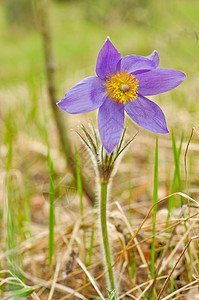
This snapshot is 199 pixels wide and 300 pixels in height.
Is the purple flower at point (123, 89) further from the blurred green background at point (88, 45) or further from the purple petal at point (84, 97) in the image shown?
the blurred green background at point (88, 45)

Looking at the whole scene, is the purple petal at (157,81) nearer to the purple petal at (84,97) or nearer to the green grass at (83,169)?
the purple petal at (84,97)

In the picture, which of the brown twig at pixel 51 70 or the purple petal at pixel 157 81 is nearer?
the purple petal at pixel 157 81

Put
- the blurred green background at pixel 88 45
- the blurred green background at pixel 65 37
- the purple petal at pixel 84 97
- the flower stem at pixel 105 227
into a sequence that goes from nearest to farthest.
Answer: the purple petal at pixel 84 97, the flower stem at pixel 105 227, the blurred green background at pixel 88 45, the blurred green background at pixel 65 37

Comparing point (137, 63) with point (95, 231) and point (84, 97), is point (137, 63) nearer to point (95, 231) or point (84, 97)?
point (84, 97)

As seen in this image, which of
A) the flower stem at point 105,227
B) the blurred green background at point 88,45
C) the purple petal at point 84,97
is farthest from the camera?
the blurred green background at point 88,45

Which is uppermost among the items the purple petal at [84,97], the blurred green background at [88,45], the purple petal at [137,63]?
the blurred green background at [88,45]

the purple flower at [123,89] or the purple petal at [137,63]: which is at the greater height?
the purple petal at [137,63]

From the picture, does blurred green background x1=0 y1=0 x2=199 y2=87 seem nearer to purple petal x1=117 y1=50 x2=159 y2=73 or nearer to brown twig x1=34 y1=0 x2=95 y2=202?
brown twig x1=34 y1=0 x2=95 y2=202

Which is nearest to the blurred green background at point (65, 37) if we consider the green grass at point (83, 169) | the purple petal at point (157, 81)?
the green grass at point (83, 169)
